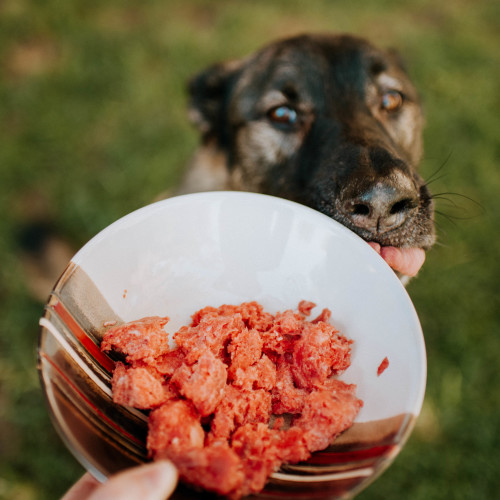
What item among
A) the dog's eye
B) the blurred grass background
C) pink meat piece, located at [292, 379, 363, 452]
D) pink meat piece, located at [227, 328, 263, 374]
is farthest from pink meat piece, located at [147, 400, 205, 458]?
the blurred grass background

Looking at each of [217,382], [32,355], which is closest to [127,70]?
[32,355]

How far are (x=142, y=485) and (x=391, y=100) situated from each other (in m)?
2.56

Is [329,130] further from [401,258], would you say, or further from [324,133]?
[401,258]

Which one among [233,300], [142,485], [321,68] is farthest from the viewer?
[321,68]

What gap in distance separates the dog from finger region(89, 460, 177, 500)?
119 centimetres

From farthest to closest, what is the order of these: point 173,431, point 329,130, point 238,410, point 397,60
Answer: point 397,60 < point 329,130 < point 238,410 < point 173,431

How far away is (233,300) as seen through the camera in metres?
1.92

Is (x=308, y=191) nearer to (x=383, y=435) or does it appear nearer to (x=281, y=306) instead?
(x=281, y=306)

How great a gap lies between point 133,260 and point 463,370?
9.30 ft

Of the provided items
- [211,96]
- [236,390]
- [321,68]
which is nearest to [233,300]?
[236,390]

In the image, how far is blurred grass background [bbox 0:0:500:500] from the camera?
3199 millimetres

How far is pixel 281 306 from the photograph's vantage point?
1873mm

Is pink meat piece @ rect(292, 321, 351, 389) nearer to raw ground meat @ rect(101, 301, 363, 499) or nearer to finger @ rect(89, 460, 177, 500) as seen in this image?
raw ground meat @ rect(101, 301, 363, 499)

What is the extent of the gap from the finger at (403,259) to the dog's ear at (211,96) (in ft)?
5.76
